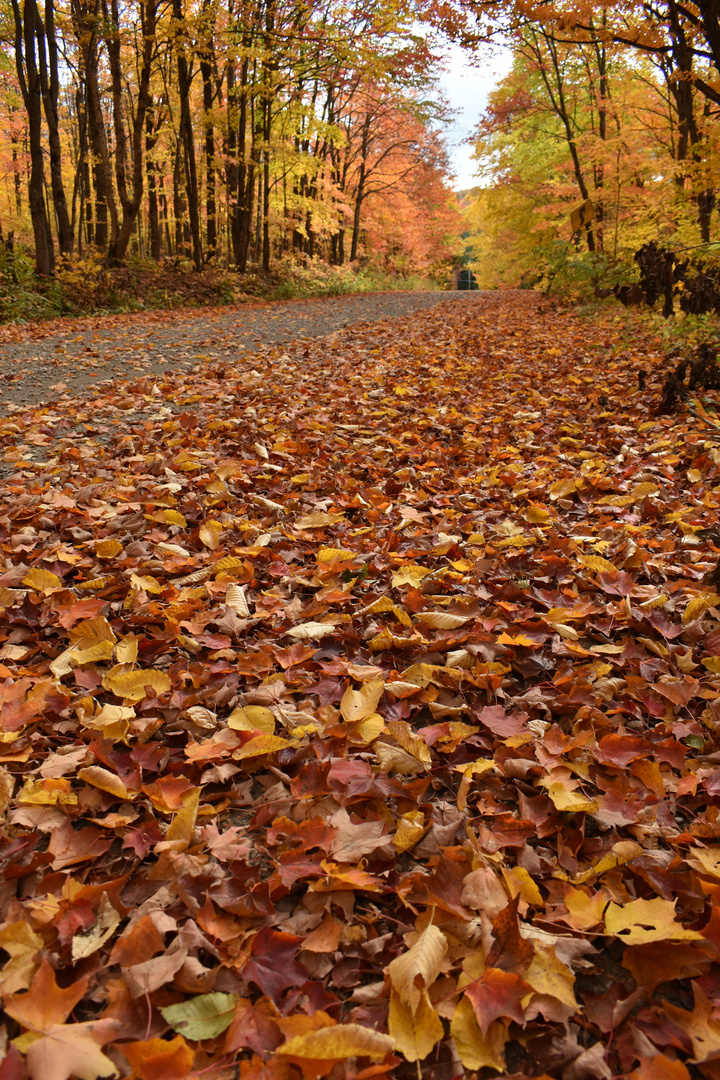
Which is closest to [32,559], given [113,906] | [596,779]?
[113,906]

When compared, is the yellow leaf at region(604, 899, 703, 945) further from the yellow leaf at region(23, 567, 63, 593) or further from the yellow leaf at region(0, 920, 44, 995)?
the yellow leaf at region(23, 567, 63, 593)

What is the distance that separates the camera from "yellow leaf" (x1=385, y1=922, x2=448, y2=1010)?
3.40ft

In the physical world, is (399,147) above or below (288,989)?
above

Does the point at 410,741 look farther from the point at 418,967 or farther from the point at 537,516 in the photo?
the point at 537,516

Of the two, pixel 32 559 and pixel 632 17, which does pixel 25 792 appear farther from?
pixel 632 17

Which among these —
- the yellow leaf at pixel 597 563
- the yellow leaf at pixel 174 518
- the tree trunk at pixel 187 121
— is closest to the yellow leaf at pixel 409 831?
the yellow leaf at pixel 597 563

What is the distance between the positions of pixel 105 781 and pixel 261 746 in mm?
384

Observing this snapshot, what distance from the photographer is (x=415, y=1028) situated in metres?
1.00

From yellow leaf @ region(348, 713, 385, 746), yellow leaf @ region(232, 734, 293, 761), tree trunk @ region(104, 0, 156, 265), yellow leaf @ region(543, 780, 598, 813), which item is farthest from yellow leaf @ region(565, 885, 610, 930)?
tree trunk @ region(104, 0, 156, 265)

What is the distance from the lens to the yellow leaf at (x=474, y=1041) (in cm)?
98

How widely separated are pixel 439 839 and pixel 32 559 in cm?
202

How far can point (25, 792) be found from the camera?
1435 millimetres

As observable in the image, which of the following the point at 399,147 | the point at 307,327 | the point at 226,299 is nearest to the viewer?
the point at 307,327

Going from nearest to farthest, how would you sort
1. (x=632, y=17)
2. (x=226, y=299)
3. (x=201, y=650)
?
(x=201, y=650) → (x=632, y=17) → (x=226, y=299)
